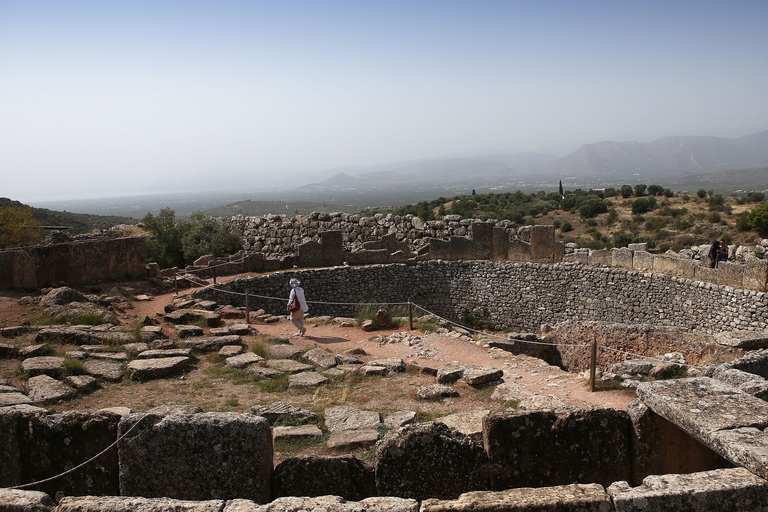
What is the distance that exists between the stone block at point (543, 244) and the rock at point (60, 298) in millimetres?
13489

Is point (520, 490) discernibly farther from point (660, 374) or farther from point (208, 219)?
point (208, 219)

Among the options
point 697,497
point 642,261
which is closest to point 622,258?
point 642,261

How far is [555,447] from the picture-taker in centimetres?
408

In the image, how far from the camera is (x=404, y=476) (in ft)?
13.2

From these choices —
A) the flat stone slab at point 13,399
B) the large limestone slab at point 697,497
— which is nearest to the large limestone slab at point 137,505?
the large limestone slab at point 697,497

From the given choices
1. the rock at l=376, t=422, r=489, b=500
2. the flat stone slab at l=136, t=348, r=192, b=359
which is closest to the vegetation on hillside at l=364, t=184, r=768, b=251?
the flat stone slab at l=136, t=348, r=192, b=359

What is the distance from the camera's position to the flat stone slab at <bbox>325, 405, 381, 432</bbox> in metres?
5.94

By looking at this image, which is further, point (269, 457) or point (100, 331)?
point (100, 331)

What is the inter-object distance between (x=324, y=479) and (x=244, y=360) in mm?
4972

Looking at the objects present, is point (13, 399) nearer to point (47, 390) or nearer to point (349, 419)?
point (47, 390)

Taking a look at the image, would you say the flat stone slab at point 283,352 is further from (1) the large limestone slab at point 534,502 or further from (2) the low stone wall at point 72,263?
(2) the low stone wall at point 72,263

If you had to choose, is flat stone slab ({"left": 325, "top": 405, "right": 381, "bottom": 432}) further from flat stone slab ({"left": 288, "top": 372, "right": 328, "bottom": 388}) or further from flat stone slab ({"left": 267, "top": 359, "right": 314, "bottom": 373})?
flat stone slab ({"left": 267, "top": 359, "right": 314, "bottom": 373})

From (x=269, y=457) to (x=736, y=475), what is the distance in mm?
3282

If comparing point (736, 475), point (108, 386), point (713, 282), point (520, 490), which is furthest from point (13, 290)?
point (713, 282)
